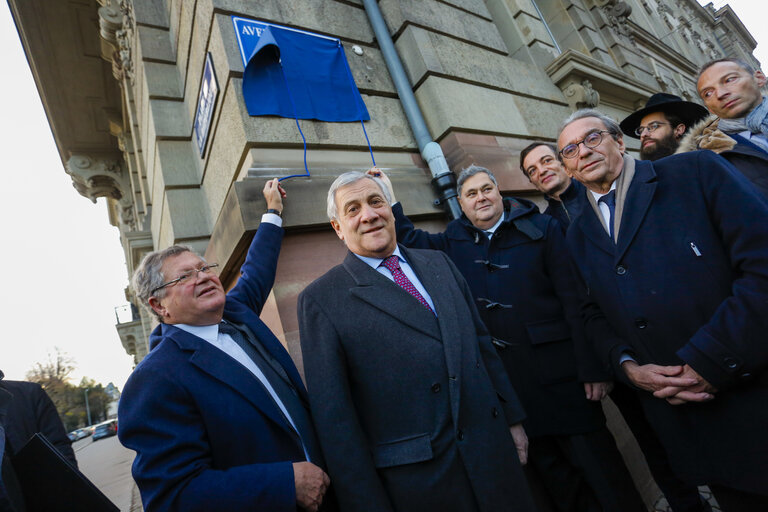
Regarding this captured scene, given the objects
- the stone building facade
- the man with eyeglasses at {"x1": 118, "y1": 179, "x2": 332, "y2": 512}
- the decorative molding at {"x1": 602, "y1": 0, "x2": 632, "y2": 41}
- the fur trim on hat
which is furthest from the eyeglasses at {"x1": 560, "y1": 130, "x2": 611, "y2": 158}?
the decorative molding at {"x1": 602, "y1": 0, "x2": 632, "y2": 41}

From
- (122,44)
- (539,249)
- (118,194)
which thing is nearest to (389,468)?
(539,249)

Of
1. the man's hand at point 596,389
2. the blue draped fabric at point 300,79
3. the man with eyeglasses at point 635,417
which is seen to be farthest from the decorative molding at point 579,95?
the man's hand at point 596,389

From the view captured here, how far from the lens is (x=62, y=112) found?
356 inches

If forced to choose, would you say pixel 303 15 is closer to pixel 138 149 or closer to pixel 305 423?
pixel 305 423

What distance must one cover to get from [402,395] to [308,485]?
481mm

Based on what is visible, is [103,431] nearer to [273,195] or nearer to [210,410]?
[273,195]

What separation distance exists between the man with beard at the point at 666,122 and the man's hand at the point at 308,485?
3.43 meters

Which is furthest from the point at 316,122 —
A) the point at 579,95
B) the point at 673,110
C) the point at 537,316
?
the point at 579,95

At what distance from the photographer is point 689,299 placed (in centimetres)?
161

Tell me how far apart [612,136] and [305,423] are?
6.85ft

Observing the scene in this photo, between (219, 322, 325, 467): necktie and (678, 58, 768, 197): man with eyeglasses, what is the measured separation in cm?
278

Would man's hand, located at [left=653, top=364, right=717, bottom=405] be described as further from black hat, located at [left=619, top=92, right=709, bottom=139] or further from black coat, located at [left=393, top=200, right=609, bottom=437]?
black hat, located at [left=619, top=92, right=709, bottom=139]

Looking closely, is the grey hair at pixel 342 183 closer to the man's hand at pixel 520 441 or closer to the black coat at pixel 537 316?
the black coat at pixel 537 316

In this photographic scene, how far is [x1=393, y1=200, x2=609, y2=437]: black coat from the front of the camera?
2.28 metres
